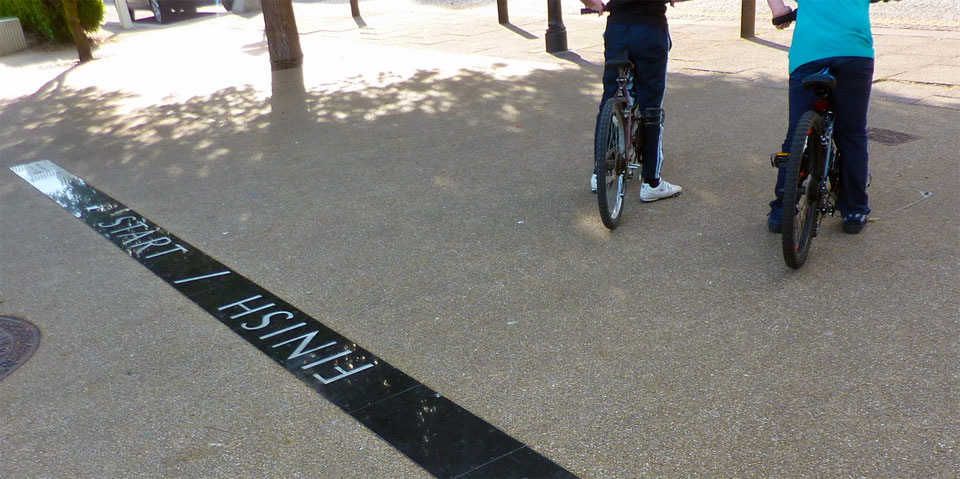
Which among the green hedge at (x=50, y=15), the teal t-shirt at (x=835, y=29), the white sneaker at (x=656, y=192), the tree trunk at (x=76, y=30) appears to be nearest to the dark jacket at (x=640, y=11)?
the teal t-shirt at (x=835, y=29)

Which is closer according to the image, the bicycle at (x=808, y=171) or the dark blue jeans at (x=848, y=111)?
the bicycle at (x=808, y=171)

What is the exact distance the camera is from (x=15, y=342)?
3.97 m

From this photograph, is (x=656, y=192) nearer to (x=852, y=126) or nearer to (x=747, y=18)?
(x=852, y=126)

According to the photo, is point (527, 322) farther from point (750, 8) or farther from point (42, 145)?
point (750, 8)

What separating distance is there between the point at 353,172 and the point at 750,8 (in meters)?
7.45

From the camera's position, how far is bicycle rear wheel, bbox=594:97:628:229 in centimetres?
455

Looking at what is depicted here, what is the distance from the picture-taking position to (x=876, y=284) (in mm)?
3828

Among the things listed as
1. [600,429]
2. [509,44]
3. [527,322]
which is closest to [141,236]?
[527,322]

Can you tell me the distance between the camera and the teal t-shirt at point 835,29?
3.94 meters

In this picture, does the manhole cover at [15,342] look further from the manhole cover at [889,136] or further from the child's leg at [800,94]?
the manhole cover at [889,136]

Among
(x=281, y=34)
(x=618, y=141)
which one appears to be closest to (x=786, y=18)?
(x=618, y=141)

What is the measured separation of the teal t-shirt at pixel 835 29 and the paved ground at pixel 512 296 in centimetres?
105

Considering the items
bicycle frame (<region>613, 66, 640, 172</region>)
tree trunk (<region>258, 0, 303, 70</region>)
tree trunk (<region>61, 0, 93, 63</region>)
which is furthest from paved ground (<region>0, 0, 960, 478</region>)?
tree trunk (<region>61, 0, 93, 63</region>)

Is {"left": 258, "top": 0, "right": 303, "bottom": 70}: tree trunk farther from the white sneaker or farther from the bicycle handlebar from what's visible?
the bicycle handlebar
